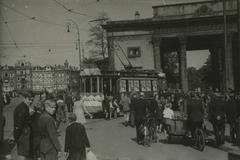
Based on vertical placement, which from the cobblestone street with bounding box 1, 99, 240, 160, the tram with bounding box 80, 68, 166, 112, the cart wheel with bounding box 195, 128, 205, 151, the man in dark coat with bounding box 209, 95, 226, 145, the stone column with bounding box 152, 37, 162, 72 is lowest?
the cobblestone street with bounding box 1, 99, 240, 160

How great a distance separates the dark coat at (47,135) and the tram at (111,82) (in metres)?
18.2

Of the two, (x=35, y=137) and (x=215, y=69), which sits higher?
(x=215, y=69)

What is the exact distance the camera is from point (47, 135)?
27.4ft

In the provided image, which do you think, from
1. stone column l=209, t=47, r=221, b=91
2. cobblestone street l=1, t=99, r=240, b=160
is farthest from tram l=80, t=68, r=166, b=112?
stone column l=209, t=47, r=221, b=91

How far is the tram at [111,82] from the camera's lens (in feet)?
91.0

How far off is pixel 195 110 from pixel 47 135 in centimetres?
672

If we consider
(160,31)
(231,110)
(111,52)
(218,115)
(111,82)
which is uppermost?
(160,31)

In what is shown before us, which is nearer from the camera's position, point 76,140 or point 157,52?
point 76,140

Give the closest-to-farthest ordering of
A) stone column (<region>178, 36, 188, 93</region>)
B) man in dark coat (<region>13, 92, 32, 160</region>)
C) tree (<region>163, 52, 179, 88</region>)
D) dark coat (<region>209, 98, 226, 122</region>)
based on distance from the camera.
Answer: man in dark coat (<region>13, 92, 32, 160</region>) → dark coat (<region>209, 98, 226, 122</region>) → stone column (<region>178, 36, 188, 93</region>) → tree (<region>163, 52, 179, 88</region>)

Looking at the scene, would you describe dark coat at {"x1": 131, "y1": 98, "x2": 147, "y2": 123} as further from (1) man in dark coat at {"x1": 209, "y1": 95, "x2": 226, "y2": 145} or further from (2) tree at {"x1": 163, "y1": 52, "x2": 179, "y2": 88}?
(2) tree at {"x1": 163, "y1": 52, "x2": 179, "y2": 88}

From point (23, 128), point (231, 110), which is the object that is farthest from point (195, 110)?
point (23, 128)

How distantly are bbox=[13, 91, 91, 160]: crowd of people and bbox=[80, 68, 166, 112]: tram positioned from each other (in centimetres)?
1736

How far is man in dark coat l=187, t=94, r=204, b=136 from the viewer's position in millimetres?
13984

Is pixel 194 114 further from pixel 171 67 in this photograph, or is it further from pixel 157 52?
pixel 171 67
